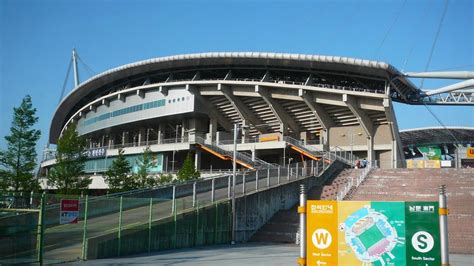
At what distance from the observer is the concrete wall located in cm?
2549

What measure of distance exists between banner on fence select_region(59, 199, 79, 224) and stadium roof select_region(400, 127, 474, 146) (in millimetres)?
97351

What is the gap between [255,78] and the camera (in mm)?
63938

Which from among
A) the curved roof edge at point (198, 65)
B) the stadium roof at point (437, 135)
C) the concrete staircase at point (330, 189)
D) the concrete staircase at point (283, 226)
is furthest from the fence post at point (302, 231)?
the stadium roof at point (437, 135)

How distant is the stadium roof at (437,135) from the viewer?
102m

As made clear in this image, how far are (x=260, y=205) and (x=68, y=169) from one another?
54.2ft

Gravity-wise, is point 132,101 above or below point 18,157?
above

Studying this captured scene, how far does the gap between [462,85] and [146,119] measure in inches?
1703

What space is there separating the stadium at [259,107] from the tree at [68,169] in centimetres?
1978

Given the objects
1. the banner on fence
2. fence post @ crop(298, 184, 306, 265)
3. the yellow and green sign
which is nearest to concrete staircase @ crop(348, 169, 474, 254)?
the yellow and green sign

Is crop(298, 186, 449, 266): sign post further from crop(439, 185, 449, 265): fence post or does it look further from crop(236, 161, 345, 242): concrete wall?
crop(236, 161, 345, 242): concrete wall

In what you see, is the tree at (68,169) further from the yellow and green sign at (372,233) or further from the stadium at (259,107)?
the yellow and green sign at (372,233)

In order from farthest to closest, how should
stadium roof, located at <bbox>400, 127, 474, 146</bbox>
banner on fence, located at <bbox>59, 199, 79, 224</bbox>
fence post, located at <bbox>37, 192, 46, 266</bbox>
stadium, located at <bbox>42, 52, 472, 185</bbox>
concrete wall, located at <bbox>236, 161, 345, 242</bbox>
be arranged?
1. stadium roof, located at <bbox>400, 127, 474, 146</bbox>
2. stadium, located at <bbox>42, 52, 472, 185</bbox>
3. concrete wall, located at <bbox>236, 161, 345, 242</bbox>
4. banner on fence, located at <bbox>59, 199, 79, 224</bbox>
5. fence post, located at <bbox>37, 192, 46, 266</bbox>

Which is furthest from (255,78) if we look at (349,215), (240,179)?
(349,215)

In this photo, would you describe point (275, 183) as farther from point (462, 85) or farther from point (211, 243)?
point (462, 85)
